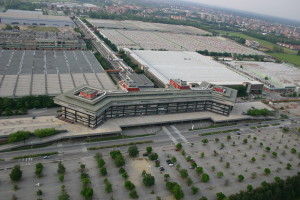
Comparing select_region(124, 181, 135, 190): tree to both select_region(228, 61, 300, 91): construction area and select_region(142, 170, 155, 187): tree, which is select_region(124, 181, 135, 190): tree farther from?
select_region(228, 61, 300, 91): construction area

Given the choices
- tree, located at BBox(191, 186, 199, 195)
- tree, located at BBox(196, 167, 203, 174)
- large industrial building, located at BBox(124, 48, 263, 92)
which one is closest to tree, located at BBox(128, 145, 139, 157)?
tree, located at BBox(196, 167, 203, 174)

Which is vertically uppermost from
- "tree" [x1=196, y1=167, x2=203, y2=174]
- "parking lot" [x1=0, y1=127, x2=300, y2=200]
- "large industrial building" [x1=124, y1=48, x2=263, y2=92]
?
"large industrial building" [x1=124, y1=48, x2=263, y2=92]

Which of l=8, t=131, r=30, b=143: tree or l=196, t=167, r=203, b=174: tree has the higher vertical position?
l=8, t=131, r=30, b=143: tree

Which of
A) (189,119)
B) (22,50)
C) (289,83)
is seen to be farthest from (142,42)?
(189,119)

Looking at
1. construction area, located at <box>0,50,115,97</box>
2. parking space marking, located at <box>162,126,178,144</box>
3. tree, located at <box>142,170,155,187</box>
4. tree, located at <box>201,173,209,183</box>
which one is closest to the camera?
tree, located at <box>142,170,155,187</box>

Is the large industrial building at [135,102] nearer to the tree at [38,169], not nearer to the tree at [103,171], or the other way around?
the tree at [103,171]

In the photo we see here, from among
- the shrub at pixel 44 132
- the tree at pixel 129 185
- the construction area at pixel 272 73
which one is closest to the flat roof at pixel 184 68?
the construction area at pixel 272 73

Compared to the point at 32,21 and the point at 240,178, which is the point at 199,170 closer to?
the point at 240,178

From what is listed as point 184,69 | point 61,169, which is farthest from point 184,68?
point 61,169

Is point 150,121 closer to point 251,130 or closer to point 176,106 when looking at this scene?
point 176,106
